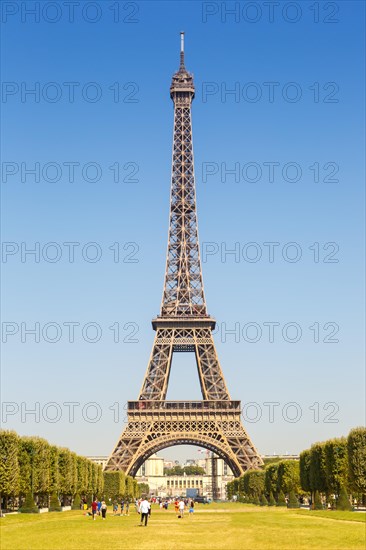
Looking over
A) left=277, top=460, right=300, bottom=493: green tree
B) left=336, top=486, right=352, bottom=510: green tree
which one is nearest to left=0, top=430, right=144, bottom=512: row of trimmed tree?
left=277, top=460, right=300, bottom=493: green tree

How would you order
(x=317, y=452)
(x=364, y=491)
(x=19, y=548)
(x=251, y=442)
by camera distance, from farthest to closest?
1. (x=251, y=442)
2. (x=317, y=452)
3. (x=364, y=491)
4. (x=19, y=548)

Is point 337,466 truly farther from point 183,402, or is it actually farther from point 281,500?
point 183,402

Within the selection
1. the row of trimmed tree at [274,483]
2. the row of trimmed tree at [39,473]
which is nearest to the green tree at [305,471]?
the row of trimmed tree at [274,483]

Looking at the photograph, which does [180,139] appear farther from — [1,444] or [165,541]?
[165,541]

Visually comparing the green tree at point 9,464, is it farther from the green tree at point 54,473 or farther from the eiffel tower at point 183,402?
A: the eiffel tower at point 183,402

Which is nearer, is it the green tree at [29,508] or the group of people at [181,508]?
the group of people at [181,508]

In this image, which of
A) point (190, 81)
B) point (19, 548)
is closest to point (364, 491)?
point (19, 548)

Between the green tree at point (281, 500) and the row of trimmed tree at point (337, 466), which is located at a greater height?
the row of trimmed tree at point (337, 466)
